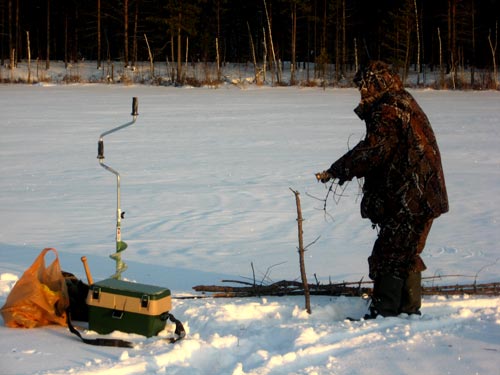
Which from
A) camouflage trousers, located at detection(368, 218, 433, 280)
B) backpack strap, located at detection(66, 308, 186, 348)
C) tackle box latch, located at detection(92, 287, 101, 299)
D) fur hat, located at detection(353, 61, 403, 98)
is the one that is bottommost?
backpack strap, located at detection(66, 308, 186, 348)

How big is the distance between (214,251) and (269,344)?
→ 2958 millimetres

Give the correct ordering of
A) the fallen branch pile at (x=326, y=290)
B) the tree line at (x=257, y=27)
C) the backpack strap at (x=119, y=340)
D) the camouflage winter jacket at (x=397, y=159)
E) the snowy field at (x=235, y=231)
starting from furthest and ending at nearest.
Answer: the tree line at (x=257, y=27), the fallen branch pile at (x=326, y=290), the camouflage winter jacket at (x=397, y=159), the backpack strap at (x=119, y=340), the snowy field at (x=235, y=231)

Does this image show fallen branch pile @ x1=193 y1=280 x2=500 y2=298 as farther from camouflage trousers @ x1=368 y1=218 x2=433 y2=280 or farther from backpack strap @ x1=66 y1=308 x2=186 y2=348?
backpack strap @ x1=66 y1=308 x2=186 y2=348

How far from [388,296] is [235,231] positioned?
336cm

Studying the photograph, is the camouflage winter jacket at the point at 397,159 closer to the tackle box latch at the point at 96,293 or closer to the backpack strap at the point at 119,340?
the backpack strap at the point at 119,340

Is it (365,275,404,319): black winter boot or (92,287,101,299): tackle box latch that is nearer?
(92,287,101,299): tackle box latch

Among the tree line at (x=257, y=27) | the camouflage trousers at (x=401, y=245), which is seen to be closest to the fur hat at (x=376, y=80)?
the camouflage trousers at (x=401, y=245)

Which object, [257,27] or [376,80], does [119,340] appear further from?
[257,27]

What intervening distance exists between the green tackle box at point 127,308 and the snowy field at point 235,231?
7 centimetres

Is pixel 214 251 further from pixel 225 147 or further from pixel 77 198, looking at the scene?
pixel 225 147

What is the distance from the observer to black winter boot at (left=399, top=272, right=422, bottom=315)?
491cm

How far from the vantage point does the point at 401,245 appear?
491 centimetres

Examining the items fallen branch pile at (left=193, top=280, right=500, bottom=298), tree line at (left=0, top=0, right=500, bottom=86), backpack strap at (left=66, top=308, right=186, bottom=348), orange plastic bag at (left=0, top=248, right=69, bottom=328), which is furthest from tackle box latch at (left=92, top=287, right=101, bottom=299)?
tree line at (left=0, top=0, right=500, bottom=86)

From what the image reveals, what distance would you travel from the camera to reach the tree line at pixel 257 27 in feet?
124
